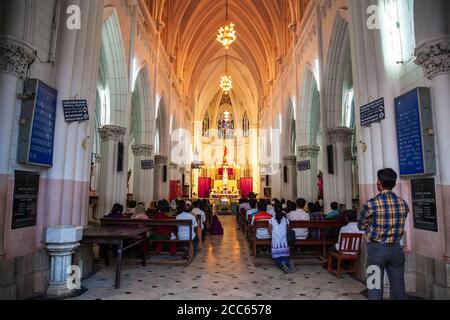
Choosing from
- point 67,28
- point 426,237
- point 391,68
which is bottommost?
point 426,237

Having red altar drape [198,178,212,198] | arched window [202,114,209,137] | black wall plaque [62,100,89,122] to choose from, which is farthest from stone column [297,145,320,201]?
arched window [202,114,209,137]

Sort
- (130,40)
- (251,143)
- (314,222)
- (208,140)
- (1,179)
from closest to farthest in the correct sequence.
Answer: (1,179) → (314,222) → (130,40) → (251,143) → (208,140)

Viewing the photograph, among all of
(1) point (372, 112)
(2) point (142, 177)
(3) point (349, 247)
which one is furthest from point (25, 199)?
(2) point (142, 177)

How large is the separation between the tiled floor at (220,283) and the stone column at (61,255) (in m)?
0.40

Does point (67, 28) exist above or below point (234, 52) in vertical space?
below

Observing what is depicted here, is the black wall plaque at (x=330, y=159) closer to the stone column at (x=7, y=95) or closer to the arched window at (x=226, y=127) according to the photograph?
the stone column at (x=7, y=95)

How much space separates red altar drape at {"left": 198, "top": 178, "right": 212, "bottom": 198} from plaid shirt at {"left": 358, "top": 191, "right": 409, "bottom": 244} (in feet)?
101

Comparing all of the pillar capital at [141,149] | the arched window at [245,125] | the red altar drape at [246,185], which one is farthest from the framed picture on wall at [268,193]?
the arched window at [245,125]

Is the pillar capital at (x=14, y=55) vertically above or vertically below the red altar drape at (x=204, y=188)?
above

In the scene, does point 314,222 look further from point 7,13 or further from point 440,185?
point 7,13

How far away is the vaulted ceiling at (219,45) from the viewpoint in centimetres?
1728

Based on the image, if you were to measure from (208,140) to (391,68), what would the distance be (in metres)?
33.2

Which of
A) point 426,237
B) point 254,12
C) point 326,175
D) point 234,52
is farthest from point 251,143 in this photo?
point 426,237

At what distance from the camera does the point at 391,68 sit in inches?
215
